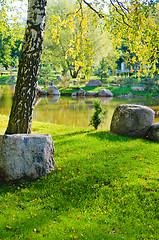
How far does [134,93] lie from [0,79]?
3957 centimetres

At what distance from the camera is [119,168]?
22.1 feet

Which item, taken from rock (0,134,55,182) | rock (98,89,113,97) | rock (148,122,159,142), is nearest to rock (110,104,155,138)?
rock (148,122,159,142)

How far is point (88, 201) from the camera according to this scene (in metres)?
5.13

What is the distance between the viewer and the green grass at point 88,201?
420 centimetres

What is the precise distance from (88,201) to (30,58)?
473 centimetres

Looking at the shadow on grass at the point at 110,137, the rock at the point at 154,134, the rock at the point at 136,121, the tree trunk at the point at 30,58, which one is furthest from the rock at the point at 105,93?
the tree trunk at the point at 30,58

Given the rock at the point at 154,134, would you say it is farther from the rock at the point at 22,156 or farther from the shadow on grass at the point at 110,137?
the rock at the point at 22,156

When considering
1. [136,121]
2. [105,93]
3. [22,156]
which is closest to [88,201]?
[22,156]

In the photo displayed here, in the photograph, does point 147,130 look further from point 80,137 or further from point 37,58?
point 37,58

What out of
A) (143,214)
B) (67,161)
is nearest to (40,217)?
(143,214)

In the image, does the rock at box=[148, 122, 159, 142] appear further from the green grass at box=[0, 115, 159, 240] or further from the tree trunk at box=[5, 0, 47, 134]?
the tree trunk at box=[5, 0, 47, 134]

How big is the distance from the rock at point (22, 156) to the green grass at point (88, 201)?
272 mm

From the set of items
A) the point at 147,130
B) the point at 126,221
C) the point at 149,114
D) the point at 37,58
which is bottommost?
the point at 126,221

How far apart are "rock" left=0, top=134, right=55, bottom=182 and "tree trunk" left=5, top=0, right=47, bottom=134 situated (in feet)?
6.18
